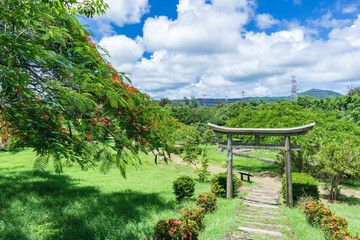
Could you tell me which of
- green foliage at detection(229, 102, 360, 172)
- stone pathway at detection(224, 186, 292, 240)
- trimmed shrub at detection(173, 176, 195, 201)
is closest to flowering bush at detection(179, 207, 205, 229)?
stone pathway at detection(224, 186, 292, 240)

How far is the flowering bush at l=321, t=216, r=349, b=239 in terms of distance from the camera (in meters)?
5.28

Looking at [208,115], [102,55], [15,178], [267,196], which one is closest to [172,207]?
[267,196]

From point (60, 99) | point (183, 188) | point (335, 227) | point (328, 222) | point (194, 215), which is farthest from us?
point (183, 188)

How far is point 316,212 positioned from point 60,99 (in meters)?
7.93

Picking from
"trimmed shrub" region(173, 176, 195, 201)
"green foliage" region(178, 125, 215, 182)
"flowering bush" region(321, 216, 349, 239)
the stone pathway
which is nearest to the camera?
"flowering bush" region(321, 216, 349, 239)

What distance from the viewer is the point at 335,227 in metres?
5.55

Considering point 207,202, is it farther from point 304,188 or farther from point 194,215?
point 304,188

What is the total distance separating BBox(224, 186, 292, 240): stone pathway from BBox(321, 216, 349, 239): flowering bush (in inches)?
37.4

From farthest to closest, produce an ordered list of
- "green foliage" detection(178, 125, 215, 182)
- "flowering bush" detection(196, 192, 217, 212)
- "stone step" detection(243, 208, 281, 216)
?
"green foliage" detection(178, 125, 215, 182), "stone step" detection(243, 208, 281, 216), "flowering bush" detection(196, 192, 217, 212)

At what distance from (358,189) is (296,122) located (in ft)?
20.0

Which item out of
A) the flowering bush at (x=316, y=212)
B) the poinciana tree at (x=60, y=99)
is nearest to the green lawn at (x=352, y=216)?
the flowering bush at (x=316, y=212)

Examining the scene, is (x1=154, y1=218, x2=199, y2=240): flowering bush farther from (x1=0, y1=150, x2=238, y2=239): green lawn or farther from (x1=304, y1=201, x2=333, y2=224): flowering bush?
(x1=304, y1=201, x2=333, y2=224): flowering bush

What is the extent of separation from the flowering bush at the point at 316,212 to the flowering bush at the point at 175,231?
419 cm

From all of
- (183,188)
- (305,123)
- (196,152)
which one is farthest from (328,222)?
(196,152)
